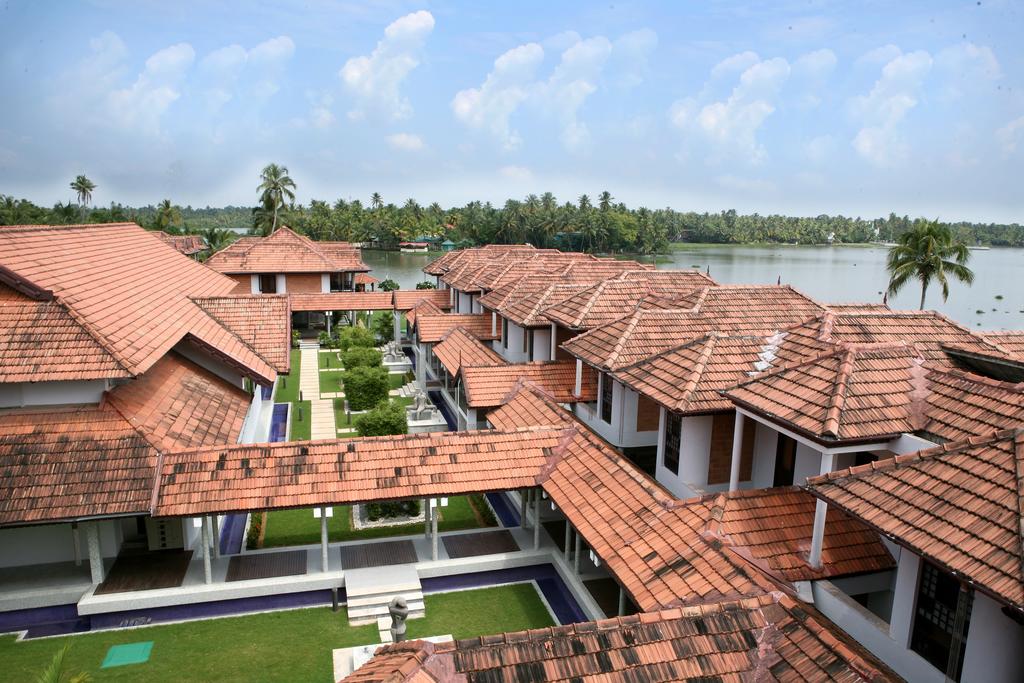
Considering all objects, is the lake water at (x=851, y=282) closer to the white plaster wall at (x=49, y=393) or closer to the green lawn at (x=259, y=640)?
the green lawn at (x=259, y=640)

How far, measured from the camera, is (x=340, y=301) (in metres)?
45.1

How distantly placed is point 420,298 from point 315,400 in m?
14.1

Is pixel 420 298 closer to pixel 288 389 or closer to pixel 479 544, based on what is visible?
pixel 288 389

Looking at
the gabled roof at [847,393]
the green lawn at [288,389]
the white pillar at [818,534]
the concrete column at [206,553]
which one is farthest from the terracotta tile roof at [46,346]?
the green lawn at [288,389]

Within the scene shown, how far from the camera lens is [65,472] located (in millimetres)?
13523

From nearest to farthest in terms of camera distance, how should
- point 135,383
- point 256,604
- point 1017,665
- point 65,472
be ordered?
point 1017,665 < point 65,472 < point 256,604 < point 135,383

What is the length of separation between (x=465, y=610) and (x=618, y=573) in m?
4.55

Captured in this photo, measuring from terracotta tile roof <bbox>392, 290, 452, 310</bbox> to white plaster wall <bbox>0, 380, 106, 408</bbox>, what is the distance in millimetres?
26844

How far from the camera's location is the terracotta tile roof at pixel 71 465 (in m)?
13.0

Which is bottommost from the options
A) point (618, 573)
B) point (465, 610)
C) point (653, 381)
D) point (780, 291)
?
point (465, 610)

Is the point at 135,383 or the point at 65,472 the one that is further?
the point at 135,383

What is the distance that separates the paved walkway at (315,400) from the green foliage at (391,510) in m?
7.50

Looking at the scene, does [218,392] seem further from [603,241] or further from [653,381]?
[603,241]

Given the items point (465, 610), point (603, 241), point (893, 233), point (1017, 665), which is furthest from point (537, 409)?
point (893, 233)
